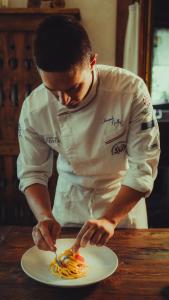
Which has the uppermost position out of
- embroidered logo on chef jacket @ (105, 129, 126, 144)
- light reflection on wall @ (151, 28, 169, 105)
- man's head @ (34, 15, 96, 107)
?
man's head @ (34, 15, 96, 107)

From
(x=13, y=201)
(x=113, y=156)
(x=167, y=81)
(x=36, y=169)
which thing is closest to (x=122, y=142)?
(x=113, y=156)

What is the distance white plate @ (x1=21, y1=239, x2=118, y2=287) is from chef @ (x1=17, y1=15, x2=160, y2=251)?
6cm

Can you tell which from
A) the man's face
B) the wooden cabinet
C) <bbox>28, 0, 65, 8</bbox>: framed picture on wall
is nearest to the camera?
the man's face

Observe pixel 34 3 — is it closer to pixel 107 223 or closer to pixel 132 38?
pixel 132 38

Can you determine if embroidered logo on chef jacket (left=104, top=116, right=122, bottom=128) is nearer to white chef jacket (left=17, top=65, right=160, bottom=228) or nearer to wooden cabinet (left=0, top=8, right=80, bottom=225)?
white chef jacket (left=17, top=65, right=160, bottom=228)

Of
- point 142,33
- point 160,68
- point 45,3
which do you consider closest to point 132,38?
point 142,33

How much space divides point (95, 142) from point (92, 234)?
1.50ft

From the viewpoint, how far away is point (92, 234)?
1.31 m

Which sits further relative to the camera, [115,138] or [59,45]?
[115,138]

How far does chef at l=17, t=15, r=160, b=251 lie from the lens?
4.75 ft

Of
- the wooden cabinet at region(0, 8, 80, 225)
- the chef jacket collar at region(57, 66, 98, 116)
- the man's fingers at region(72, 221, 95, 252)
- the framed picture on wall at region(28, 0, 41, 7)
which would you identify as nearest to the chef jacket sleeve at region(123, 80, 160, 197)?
the chef jacket collar at region(57, 66, 98, 116)

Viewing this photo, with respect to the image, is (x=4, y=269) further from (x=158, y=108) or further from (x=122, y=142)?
(x=158, y=108)

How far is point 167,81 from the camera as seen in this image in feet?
12.2

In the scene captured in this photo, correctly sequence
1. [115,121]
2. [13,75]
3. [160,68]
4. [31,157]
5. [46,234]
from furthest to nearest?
[160,68] → [13,75] → [31,157] → [115,121] → [46,234]
